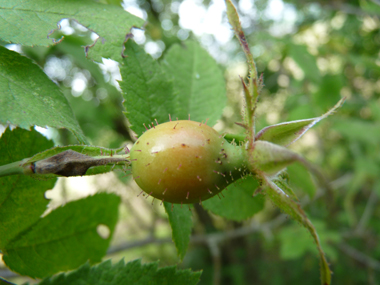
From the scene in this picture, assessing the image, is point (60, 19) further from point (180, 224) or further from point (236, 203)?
point (236, 203)

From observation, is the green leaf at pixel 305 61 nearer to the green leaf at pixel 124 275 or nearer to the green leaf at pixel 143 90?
the green leaf at pixel 143 90

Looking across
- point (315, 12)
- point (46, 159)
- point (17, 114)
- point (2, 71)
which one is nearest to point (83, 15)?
point (2, 71)

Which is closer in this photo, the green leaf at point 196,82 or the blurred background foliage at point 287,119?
the green leaf at point 196,82

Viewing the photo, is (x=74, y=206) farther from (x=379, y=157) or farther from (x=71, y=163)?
(x=379, y=157)

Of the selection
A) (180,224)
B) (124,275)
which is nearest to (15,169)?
(124,275)

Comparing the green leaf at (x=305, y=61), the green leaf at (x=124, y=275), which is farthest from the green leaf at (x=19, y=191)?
the green leaf at (x=305, y=61)
